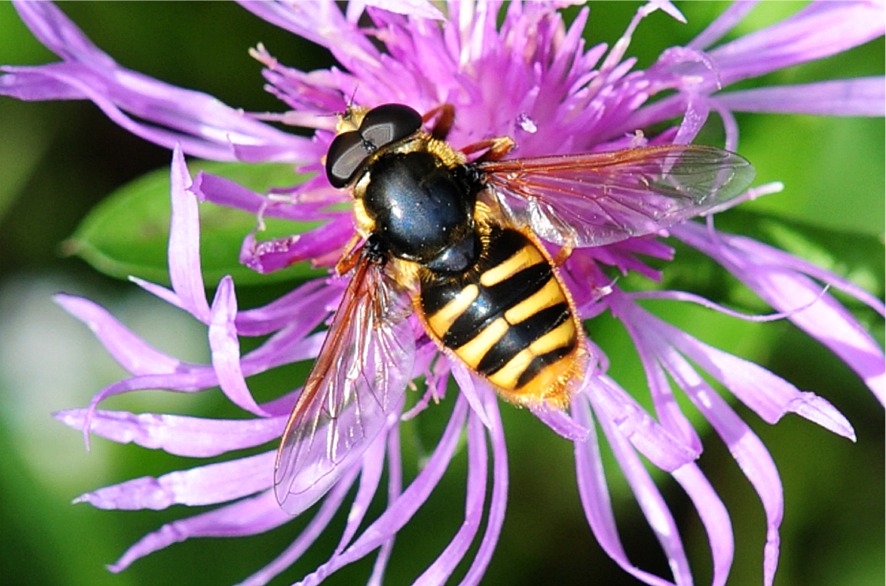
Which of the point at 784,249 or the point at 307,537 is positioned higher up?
the point at 784,249

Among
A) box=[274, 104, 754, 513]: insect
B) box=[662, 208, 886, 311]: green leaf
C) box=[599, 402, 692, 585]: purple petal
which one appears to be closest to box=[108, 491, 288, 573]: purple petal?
box=[274, 104, 754, 513]: insect

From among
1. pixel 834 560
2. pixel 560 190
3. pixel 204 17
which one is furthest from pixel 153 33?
pixel 834 560

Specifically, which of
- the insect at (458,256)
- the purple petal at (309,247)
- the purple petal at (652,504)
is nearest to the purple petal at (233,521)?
the insect at (458,256)

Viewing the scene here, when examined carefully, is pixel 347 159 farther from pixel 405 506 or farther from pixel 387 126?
pixel 405 506

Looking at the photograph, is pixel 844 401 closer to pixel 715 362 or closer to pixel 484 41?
pixel 715 362

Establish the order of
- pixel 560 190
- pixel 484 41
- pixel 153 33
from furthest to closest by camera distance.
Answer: pixel 153 33, pixel 484 41, pixel 560 190

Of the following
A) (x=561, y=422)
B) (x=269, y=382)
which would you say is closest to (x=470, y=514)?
(x=561, y=422)

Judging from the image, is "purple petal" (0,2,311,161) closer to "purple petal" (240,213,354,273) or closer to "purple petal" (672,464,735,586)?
"purple petal" (240,213,354,273)
